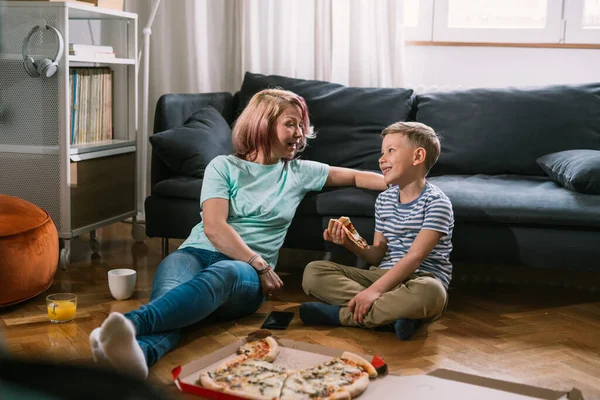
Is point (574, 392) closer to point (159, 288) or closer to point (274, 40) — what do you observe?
point (159, 288)

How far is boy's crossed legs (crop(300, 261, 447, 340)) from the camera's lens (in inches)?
87.2

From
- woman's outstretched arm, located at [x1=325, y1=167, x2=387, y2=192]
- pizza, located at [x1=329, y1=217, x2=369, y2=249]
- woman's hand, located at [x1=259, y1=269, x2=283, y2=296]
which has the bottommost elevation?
woman's hand, located at [x1=259, y1=269, x2=283, y2=296]

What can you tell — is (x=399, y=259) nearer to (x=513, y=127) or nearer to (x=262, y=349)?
(x=262, y=349)

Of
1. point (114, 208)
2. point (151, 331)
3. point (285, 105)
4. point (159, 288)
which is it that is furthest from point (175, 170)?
point (151, 331)

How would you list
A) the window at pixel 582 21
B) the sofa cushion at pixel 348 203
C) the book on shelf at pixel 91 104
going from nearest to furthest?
the sofa cushion at pixel 348 203
the book on shelf at pixel 91 104
the window at pixel 582 21

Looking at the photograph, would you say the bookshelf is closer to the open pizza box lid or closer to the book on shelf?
the book on shelf

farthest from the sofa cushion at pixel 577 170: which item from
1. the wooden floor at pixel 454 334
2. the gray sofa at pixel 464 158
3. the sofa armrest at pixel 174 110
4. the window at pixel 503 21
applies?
the sofa armrest at pixel 174 110

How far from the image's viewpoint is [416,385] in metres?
1.77

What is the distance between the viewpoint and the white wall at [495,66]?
3502mm

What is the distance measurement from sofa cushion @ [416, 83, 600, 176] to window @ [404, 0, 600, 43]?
1.51 feet

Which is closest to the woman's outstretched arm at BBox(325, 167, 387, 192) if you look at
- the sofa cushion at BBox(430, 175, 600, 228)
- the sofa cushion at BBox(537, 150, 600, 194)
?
the sofa cushion at BBox(430, 175, 600, 228)

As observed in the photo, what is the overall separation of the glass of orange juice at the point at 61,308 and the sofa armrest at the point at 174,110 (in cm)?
82

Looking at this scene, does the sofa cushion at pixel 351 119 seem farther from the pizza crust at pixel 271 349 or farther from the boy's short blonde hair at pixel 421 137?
the pizza crust at pixel 271 349

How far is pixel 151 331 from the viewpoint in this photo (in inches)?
76.4
